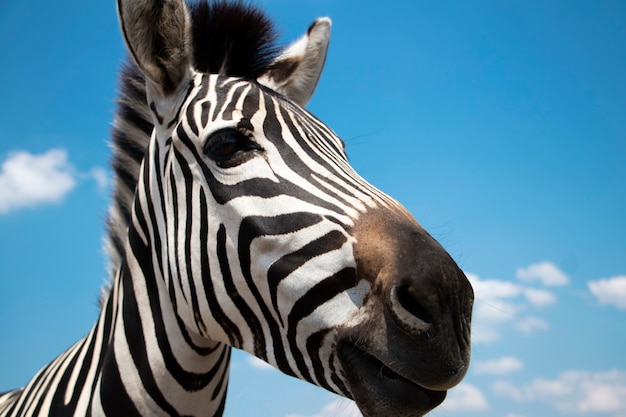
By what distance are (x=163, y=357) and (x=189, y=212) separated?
92 centimetres

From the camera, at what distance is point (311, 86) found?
16.3 feet

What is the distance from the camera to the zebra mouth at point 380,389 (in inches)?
96.5

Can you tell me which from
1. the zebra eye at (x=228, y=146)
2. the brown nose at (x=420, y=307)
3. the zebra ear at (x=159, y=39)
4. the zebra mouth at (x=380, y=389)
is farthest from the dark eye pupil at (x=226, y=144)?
the zebra mouth at (x=380, y=389)

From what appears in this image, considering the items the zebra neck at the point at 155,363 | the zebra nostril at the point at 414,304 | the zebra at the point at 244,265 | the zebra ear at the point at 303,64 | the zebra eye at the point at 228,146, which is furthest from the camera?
the zebra ear at the point at 303,64

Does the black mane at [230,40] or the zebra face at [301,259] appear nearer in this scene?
the zebra face at [301,259]

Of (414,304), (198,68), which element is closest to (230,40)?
(198,68)

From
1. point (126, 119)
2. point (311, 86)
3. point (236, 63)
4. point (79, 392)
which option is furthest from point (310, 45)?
point (79, 392)

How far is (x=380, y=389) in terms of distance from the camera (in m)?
2.47

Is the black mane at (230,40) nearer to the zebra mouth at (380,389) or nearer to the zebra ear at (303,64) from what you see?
the zebra ear at (303,64)

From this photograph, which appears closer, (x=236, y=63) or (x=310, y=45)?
(x=236, y=63)

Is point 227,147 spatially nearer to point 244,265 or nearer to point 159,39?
point 244,265

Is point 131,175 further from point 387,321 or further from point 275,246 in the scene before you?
point 387,321

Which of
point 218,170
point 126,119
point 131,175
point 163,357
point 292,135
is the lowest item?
point 163,357

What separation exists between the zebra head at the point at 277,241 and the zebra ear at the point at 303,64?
0.44 metres
